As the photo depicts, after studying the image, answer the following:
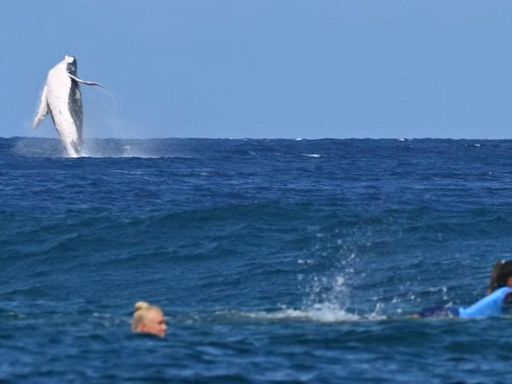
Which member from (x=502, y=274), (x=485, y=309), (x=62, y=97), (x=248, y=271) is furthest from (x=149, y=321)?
(x=62, y=97)

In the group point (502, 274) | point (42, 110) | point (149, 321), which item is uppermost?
point (42, 110)

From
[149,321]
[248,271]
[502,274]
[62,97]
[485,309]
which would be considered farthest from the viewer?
[62,97]

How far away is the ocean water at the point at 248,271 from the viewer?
1398 centimetres

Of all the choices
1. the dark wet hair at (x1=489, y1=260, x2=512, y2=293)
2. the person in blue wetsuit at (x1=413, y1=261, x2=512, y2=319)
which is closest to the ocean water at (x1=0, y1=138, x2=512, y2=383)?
the person in blue wetsuit at (x1=413, y1=261, x2=512, y2=319)

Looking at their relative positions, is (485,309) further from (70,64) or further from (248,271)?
(70,64)

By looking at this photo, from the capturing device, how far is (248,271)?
76.6 ft

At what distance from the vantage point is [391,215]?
3016 cm

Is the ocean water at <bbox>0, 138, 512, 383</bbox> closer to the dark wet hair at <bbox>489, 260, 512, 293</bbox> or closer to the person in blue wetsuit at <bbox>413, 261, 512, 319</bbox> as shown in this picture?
the person in blue wetsuit at <bbox>413, 261, 512, 319</bbox>

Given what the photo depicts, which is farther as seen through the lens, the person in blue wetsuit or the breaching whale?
the breaching whale

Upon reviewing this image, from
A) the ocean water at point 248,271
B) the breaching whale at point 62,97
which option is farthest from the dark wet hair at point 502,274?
the breaching whale at point 62,97

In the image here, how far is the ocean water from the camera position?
45.9 feet

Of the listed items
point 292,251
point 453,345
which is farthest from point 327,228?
point 453,345

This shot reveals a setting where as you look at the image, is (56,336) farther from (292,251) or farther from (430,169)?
(430,169)

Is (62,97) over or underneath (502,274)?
over
